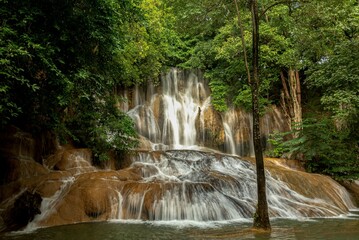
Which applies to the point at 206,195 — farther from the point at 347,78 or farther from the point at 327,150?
the point at 327,150

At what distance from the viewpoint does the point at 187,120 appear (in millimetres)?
19922

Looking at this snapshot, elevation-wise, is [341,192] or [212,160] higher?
[212,160]

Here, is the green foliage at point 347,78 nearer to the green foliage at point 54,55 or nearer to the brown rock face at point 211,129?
the brown rock face at point 211,129

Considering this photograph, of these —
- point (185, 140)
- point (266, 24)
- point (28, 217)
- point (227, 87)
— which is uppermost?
point (266, 24)

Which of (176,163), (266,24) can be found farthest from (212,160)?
(266,24)

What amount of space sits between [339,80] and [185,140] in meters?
9.48

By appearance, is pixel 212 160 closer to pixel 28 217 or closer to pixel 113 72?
pixel 113 72

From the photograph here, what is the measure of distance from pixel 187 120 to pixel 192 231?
42.8 feet

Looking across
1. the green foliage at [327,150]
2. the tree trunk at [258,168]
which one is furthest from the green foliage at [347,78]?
the tree trunk at [258,168]

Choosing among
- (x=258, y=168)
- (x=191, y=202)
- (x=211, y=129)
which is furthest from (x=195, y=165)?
(x=211, y=129)

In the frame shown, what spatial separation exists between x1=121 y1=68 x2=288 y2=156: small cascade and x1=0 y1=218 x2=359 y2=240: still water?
33.1ft

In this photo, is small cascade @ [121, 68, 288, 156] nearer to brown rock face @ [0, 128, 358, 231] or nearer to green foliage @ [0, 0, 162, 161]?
brown rock face @ [0, 128, 358, 231]

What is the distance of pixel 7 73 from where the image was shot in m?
5.65

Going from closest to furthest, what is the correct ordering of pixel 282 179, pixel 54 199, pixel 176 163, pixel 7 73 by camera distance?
pixel 7 73
pixel 54 199
pixel 282 179
pixel 176 163
